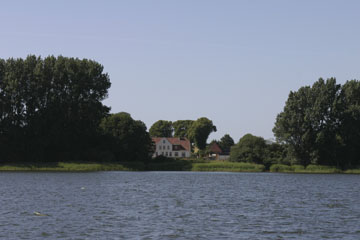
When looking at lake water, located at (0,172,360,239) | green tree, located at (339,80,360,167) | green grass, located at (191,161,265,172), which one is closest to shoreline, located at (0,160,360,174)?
green grass, located at (191,161,265,172)

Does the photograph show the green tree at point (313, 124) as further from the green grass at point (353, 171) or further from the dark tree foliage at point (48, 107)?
the dark tree foliage at point (48, 107)

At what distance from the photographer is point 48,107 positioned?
4090 inches

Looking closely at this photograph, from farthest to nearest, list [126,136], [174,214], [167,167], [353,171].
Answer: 1. [126,136]
2. [167,167]
3. [353,171]
4. [174,214]

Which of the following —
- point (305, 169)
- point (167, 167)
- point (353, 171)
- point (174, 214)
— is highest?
point (167, 167)

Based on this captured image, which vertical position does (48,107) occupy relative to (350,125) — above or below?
above

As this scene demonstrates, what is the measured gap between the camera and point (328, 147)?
111 m

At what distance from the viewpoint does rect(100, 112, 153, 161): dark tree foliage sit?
11774 centimetres

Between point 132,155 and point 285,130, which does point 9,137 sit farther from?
point 285,130

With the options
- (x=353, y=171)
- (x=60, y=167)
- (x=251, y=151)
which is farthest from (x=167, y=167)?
(x=353, y=171)

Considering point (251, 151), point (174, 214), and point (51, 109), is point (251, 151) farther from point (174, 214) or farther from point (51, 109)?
point (174, 214)

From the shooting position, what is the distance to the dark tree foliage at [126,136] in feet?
386

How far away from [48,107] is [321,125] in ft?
187

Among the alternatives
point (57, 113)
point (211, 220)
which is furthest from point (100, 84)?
point (211, 220)

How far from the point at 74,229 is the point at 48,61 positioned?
267ft
